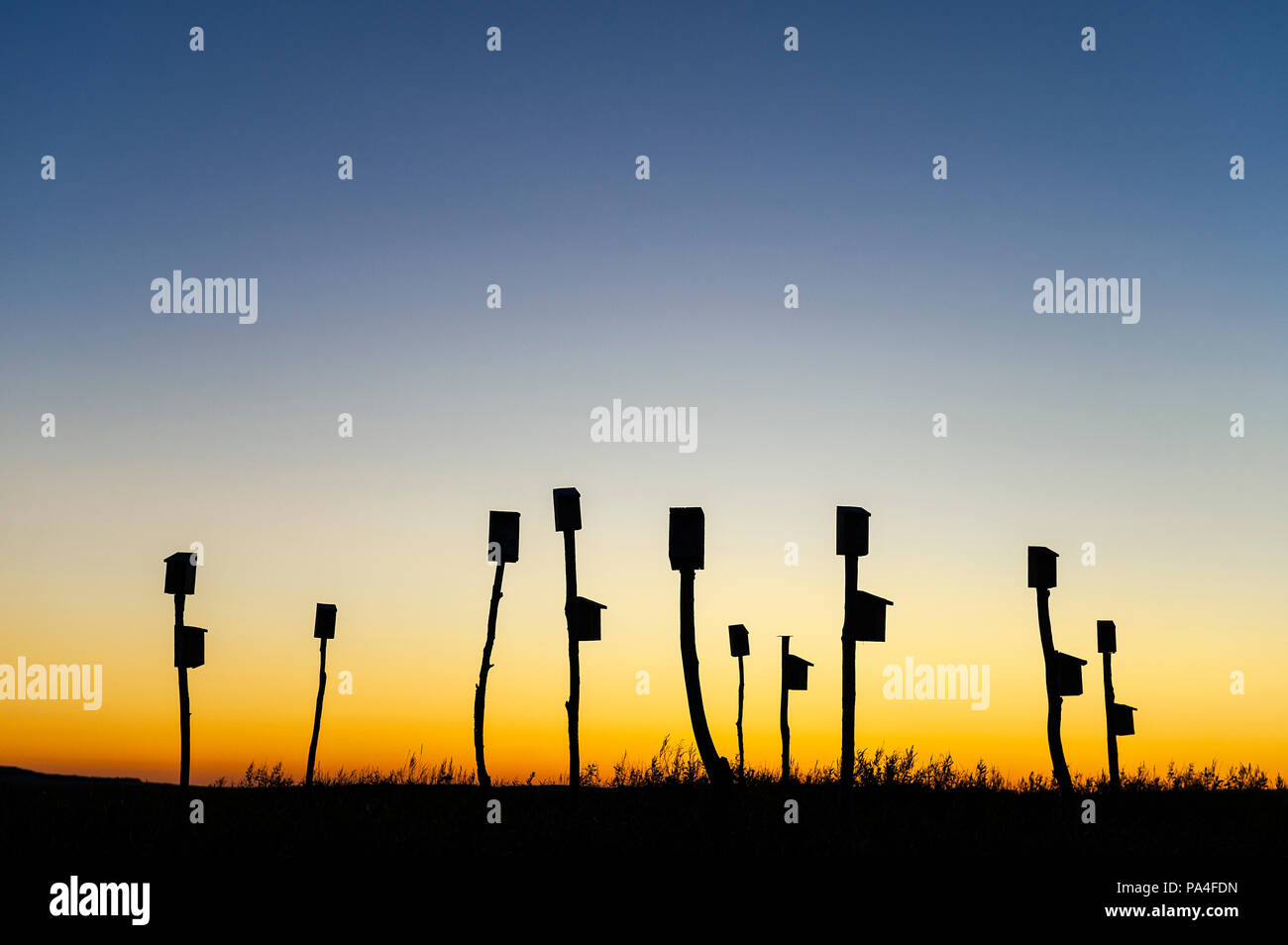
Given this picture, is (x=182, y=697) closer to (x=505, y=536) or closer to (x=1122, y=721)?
(x=505, y=536)

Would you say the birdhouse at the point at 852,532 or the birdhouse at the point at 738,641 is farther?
the birdhouse at the point at 738,641

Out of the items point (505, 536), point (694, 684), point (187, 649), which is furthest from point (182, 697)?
point (694, 684)

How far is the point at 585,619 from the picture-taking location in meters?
19.4

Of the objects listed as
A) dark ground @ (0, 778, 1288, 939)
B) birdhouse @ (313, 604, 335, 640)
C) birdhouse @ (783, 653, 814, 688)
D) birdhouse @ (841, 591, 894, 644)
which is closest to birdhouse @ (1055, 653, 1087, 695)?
dark ground @ (0, 778, 1288, 939)

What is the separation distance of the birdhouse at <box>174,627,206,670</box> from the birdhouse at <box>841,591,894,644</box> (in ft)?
39.9

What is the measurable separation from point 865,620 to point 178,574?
496 inches

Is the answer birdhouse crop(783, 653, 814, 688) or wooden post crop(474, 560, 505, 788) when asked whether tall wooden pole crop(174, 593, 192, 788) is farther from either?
birdhouse crop(783, 653, 814, 688)

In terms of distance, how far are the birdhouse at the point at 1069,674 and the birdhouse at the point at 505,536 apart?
9208 mm

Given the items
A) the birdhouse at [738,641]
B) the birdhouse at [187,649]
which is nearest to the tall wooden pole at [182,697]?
the birdhouse at [187,649]

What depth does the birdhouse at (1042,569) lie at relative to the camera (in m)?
18.3
